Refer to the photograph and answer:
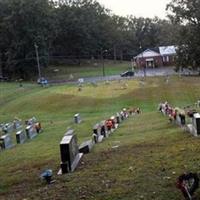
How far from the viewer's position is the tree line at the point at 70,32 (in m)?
97.1

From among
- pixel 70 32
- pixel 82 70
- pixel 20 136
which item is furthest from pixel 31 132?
pixel 70 32

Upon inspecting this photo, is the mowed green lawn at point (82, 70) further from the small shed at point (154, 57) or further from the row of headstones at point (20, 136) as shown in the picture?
the row of headstones at point (20, 136)

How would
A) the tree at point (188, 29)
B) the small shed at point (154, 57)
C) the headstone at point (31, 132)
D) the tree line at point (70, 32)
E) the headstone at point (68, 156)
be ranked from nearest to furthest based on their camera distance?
1. the headstone at point (68, 156)
2. the headstone at point (31, 132)
3. the tree at point (188, 29)
4. the tree line at point (70, 32)
5. the small shed at point (154, 57)

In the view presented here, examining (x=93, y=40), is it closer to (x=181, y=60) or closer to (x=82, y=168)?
(x=181, y=60)

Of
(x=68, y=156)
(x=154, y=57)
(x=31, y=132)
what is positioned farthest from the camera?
(x=154, y=57)

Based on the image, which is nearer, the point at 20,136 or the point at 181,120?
the point at 181,120

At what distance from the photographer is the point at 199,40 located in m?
66.6

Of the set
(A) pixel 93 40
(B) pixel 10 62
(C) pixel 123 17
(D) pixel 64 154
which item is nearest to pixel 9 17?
(B) pixel 10 62

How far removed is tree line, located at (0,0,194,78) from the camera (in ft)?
318

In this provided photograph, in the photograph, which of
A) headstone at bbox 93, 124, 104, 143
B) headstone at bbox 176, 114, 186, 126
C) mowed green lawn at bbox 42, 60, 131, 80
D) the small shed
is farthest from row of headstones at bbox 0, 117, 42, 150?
the small shed

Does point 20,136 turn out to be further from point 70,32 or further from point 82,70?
point 70,32

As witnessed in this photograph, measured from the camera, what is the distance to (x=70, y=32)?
120562 mm

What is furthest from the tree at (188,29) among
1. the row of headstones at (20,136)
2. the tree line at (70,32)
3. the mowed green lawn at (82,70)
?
the row of headstones at (20,136)

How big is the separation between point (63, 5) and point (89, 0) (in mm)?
12213
